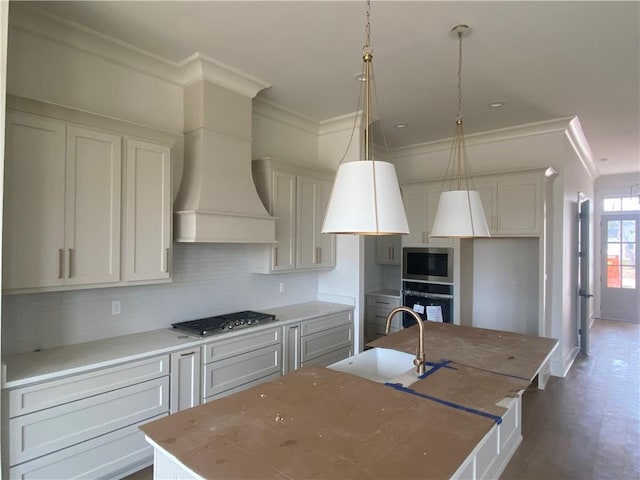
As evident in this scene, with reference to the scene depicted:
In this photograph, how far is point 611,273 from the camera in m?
7.78

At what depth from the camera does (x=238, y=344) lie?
312cm

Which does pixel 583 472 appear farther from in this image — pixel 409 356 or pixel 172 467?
pixel 172 467

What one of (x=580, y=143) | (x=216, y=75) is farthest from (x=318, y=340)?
(x=580, y=143)

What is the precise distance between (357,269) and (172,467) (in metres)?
3.17

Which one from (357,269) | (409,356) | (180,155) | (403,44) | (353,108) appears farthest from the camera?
(357,269)

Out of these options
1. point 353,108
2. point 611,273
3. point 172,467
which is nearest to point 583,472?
point 172,467

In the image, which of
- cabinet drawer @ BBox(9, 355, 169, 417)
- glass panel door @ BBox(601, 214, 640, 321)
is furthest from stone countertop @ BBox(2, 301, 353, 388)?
glass panel door @ BBox(601, 214, 640, 321)

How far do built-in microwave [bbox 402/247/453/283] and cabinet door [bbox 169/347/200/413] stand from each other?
308cm

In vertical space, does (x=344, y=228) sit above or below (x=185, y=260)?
above

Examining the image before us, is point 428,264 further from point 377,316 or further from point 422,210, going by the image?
point 377,316

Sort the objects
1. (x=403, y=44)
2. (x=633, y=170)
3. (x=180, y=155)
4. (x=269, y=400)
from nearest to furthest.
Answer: (x=269, y=400) → (x=403, y=44) → (x=180, y=155) → (x=633, y=170)

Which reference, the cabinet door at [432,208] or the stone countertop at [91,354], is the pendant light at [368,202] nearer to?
the stone countertop at [91,354]

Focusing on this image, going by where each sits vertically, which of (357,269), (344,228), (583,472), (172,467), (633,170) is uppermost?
(633,170)

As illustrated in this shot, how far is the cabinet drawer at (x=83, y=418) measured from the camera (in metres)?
2.05
